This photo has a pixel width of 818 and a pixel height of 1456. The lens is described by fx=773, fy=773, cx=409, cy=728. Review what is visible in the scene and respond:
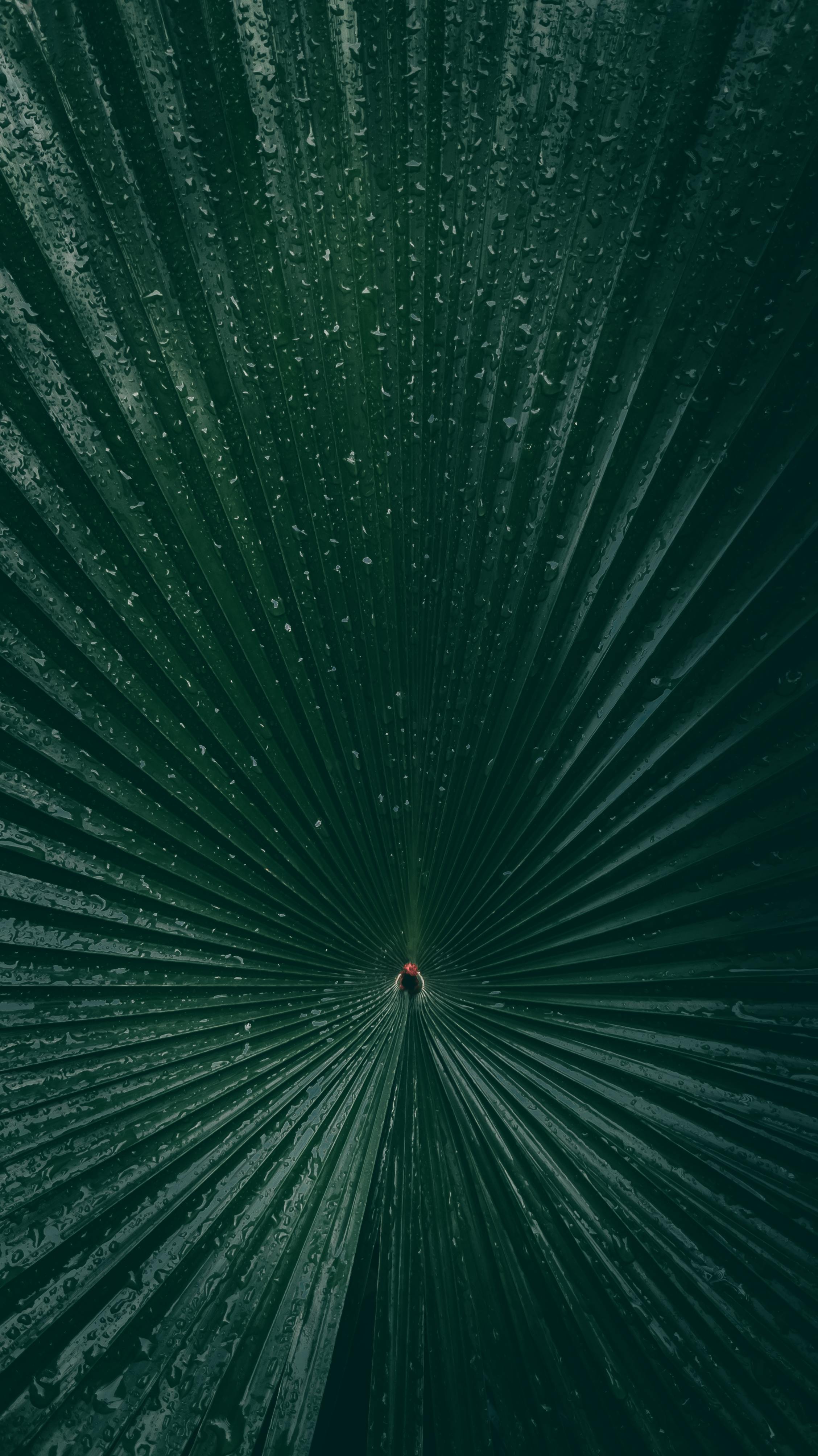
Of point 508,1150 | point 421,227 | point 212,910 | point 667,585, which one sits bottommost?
point 508,1150

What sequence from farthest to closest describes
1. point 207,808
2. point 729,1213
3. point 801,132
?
point 207,808 → point 729,1213 → point 801,132

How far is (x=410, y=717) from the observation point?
80 centimetres

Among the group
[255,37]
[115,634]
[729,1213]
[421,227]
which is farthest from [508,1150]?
[255,37]

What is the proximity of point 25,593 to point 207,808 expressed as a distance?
268 mm

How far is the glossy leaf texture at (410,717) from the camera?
0.65m

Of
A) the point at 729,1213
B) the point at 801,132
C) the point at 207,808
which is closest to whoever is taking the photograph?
the point at 801,132

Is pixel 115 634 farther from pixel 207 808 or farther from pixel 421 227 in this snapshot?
pixel 421 227

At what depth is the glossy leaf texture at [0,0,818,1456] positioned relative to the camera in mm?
647

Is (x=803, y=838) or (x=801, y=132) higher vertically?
(x=801, y=132)

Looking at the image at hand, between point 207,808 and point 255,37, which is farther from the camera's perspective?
point 207,808

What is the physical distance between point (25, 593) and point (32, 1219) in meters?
0.58

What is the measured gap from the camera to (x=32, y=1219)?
0.72 meters

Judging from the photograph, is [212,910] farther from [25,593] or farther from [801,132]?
[801,132]

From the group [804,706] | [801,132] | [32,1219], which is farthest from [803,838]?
[32,1219]
